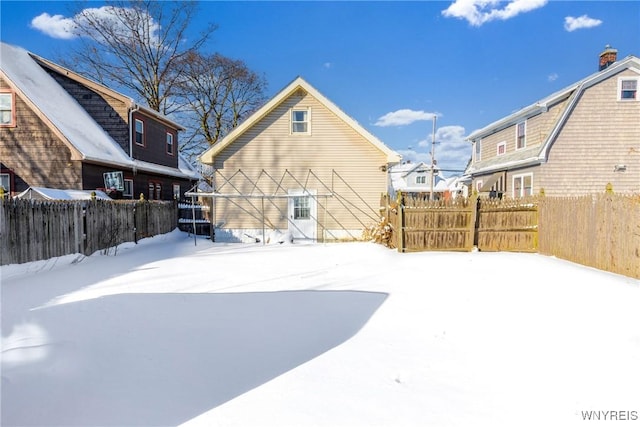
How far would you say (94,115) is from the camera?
15383 mm

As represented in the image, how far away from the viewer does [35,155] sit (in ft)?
40.7

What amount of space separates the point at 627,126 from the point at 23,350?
19629 millimetres

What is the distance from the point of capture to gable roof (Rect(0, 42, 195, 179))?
12.1 meters

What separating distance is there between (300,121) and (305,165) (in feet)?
6.01

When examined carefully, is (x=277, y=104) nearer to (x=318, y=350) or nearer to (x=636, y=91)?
(x=318, y=350)

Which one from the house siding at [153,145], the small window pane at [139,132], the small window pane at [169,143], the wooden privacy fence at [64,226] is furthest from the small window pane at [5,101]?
the small window pane at [169,143]

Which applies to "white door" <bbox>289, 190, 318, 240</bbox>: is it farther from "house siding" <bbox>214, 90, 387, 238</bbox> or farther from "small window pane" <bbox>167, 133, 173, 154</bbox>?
"small window pane" <bbox>167, 133, 173, 154</bbox>

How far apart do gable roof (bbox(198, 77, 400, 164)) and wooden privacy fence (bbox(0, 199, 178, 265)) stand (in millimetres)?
Result: 3538

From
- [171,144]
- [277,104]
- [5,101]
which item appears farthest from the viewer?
[171,144]

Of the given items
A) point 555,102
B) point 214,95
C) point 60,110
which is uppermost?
point 214,95

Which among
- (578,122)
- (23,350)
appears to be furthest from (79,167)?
(578,122)

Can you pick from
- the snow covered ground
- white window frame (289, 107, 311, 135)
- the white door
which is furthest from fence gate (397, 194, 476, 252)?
white window frame (289, 107, 311, 135)

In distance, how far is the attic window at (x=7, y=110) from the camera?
1226 cm

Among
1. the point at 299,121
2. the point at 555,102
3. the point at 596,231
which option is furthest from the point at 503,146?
the point at 299,121
